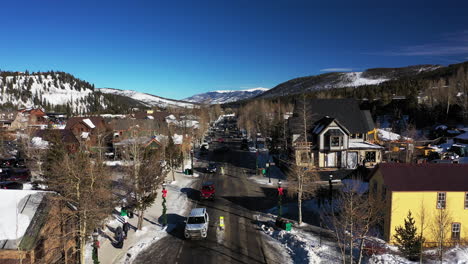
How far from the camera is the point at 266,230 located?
23.4m

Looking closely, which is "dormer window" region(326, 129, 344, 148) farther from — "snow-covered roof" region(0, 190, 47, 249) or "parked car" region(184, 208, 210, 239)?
"snow-covered roof" region(0, 190, 47, 249)

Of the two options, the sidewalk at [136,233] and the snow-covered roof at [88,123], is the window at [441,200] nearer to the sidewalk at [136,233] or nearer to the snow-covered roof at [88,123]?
the sidewalk at [136,233]

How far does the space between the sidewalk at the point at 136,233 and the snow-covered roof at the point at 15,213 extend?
6.45 meters

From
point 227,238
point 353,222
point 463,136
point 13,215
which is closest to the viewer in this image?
point 13,215

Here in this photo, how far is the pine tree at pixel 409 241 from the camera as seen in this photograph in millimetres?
18281

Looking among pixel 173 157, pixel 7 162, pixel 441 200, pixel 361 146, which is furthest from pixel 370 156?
pixel 7 162

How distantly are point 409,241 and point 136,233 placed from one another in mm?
19570

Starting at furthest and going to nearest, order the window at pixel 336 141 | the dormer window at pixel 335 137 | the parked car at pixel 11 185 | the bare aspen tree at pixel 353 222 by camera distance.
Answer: the window at pixel 336 141 < the dormer window at pixel 335 137 < the parked car at pixel 11 185 < the bare aspen tree at pixel 353 222

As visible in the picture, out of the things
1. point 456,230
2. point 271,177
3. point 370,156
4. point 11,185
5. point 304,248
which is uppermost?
point 370,156

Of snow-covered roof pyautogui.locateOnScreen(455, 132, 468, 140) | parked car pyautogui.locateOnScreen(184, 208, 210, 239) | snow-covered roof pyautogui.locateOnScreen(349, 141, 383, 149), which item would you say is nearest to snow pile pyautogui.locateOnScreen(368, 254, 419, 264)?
parked car pyautogui.locateOnScreen(184, 208, 210, 239)

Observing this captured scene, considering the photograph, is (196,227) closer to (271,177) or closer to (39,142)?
(271,177)

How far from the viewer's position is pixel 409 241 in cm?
1859

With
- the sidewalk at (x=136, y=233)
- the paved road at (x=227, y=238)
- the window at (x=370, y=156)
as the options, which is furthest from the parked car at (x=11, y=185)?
the window at (x=370, y=156)

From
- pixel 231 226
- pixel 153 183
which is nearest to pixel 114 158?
pixel 153 183
